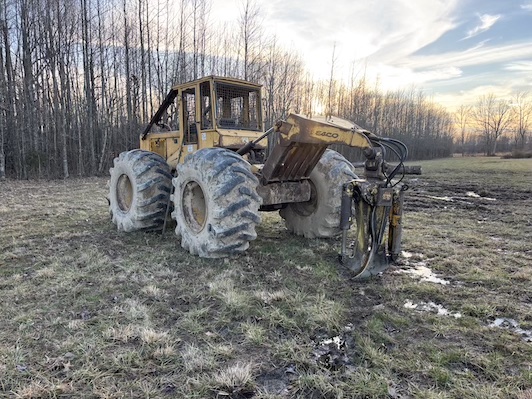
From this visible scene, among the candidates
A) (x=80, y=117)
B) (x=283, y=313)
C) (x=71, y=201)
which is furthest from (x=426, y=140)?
(x=283, y=313)

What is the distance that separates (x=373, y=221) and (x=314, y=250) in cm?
140

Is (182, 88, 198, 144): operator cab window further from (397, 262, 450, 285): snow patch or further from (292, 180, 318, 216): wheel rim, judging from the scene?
(397, 262, 450, 285): snow patch

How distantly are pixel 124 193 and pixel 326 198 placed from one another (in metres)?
3.58

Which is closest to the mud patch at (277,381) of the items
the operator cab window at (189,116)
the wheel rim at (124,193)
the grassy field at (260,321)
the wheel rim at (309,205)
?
the grassy field at (260,321)

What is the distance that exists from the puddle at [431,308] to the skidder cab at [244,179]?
0.71 meters

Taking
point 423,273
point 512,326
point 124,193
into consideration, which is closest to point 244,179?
point 423,273

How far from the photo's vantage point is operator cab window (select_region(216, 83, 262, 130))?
5625 mm

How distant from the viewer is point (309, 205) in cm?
593

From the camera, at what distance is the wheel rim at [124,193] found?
6.62 m

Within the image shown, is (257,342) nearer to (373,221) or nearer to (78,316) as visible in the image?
(78,316)

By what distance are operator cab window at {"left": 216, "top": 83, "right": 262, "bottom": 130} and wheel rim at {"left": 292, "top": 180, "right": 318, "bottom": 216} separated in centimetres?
139

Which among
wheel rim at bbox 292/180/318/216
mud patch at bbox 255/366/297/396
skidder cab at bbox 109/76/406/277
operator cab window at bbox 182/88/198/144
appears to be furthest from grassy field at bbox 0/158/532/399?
operator cab window at bbox 182/88/198/144

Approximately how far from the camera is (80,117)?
18969 millimetres

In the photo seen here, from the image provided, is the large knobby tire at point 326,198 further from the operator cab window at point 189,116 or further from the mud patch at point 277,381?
the mud patch at point 277,381
